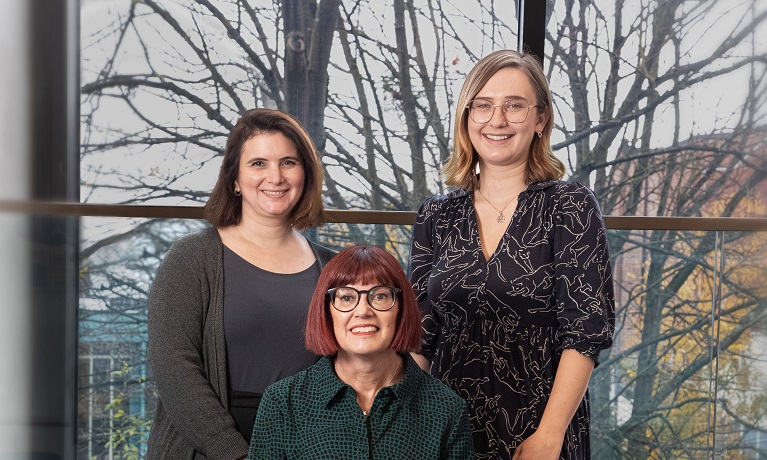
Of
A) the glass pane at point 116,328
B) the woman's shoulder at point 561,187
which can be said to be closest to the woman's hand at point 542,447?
the woman's shoulder at point 561,187

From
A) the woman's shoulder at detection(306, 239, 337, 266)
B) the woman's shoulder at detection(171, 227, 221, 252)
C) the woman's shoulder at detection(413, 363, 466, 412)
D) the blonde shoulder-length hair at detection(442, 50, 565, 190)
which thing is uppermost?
the blonde shoulder-length hair at detection(442, 50, 565, 190)

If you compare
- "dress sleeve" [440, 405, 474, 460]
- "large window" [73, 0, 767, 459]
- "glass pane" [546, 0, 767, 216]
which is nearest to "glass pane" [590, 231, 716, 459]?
"large window" [73, 0, 767, 459]

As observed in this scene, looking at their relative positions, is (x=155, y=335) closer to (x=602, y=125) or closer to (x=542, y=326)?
(x=542, y=326)

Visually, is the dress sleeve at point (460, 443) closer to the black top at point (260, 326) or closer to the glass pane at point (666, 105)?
the black top at point (260, 326)

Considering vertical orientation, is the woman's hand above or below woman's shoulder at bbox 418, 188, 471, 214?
below

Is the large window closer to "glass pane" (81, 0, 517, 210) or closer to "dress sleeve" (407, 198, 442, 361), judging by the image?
"glass pane" (81, 0, 517, 210)

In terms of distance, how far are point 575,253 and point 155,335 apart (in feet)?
3.03

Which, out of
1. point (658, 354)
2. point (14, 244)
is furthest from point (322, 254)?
point (658, 354)

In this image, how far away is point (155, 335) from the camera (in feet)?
6.13

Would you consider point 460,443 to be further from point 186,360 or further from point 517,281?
point 186,360

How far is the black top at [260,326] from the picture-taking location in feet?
6.24

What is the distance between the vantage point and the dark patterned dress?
1778mm

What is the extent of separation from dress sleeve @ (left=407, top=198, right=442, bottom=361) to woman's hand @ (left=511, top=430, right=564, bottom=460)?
345 mm

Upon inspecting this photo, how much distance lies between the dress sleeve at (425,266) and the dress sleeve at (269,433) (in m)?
0.41
